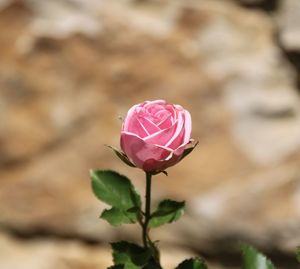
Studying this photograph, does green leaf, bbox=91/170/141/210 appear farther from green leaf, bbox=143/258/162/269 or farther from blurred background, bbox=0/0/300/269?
blurred background, bbox=0/0/300/269

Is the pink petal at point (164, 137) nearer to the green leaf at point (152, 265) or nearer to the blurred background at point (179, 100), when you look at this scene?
the green leaf at point (152, 265)

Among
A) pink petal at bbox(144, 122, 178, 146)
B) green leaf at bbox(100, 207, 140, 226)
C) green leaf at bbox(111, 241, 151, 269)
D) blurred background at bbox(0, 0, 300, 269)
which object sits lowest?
green leaf at bbox(111, 241, 151, 269)

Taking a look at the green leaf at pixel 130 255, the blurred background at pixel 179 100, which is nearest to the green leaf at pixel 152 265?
the green leaf at pixel 130 255

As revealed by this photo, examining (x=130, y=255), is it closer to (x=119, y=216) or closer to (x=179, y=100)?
(x=119, y=216)

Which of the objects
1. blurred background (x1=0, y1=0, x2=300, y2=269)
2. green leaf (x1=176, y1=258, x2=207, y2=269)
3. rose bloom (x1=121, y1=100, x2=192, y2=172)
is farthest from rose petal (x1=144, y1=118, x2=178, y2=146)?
blurred background (x1=0, y1=0, x2=300, y2=269)

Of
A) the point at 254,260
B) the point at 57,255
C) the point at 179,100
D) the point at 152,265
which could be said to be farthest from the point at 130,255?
the point at 57,255

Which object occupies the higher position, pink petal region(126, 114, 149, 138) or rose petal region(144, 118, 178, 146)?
pink petal region(126, 114, 149, 138)

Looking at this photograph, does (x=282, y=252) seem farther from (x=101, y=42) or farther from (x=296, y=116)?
(x=101, y=42)
